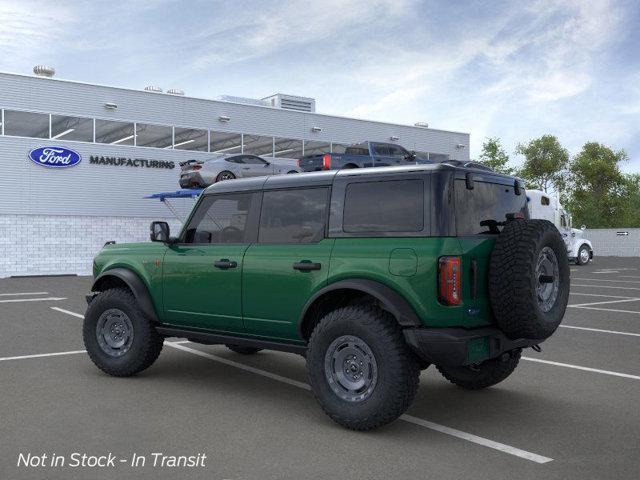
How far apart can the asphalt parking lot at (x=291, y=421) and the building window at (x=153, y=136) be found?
2191 cm

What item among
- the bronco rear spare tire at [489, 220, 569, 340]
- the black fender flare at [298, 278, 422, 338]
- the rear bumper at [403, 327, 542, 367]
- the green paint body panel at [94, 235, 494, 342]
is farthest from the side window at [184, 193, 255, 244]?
the bronco rear spare tire at [489, 220, 569, 340]

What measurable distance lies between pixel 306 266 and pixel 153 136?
84.6 ft

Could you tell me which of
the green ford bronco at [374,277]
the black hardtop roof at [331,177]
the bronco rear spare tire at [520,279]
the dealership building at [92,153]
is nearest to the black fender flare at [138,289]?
the green ford bronco at [374,277]

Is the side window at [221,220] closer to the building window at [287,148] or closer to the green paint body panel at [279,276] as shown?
the green paint body panel at [279,276]

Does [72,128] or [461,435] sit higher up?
[72,128]

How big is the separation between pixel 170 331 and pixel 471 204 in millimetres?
3234

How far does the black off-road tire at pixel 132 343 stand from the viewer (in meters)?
6.83

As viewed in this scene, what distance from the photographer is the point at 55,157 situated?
2722cm

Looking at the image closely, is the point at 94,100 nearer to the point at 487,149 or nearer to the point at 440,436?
the point at 440,436

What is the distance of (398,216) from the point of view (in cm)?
Result: 520

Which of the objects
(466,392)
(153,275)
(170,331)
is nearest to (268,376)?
(170,331)

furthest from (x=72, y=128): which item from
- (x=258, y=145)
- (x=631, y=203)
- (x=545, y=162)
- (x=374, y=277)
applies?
(x=631, y=203)

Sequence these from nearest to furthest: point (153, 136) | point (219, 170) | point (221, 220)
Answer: point (221, 220) → point (219, 170) → point (153, 136)

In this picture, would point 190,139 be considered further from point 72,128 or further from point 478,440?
point 478,440
